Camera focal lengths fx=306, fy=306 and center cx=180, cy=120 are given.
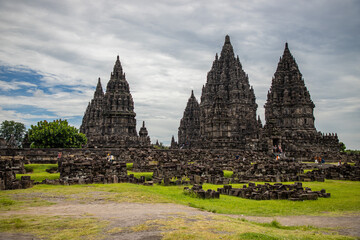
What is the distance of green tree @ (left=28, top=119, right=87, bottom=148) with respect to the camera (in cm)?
4203

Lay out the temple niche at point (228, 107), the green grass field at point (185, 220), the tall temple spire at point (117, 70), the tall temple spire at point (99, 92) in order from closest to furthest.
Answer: the green grass field at point (185, 220) < the tall temple spire at point (117, 70) < the temple niche at point (228, 107) < the tall temple spire at point (99, 92)

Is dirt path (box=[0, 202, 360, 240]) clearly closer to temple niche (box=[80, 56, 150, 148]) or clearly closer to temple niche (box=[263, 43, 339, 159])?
temple niche (box=[80, 56, 150, 148])

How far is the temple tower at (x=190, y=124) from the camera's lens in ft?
243

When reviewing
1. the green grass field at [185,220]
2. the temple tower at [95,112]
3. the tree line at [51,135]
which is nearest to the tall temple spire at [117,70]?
the tree line at [51,135]

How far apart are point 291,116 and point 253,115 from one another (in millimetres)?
9045

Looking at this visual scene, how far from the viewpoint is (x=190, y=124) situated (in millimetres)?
75500

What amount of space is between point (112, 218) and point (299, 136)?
4969 centimetres

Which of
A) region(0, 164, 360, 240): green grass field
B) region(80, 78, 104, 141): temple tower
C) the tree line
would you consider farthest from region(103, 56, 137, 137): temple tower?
region(0, 164, 360, 240): green grass field

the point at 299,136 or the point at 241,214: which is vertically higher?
the point at 299,136

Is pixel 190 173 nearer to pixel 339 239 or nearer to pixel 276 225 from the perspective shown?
pixel 276 225

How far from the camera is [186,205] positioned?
37.8ft

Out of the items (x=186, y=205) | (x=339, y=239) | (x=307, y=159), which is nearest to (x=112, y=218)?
(x=186, y=205)

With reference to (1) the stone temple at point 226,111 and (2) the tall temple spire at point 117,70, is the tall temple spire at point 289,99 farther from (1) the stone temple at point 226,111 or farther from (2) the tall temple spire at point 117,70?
(2) the tall temple spire at point 117,70

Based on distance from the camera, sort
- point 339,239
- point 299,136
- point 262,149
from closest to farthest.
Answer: point 339,239 → point 262,149 → point 299,136
